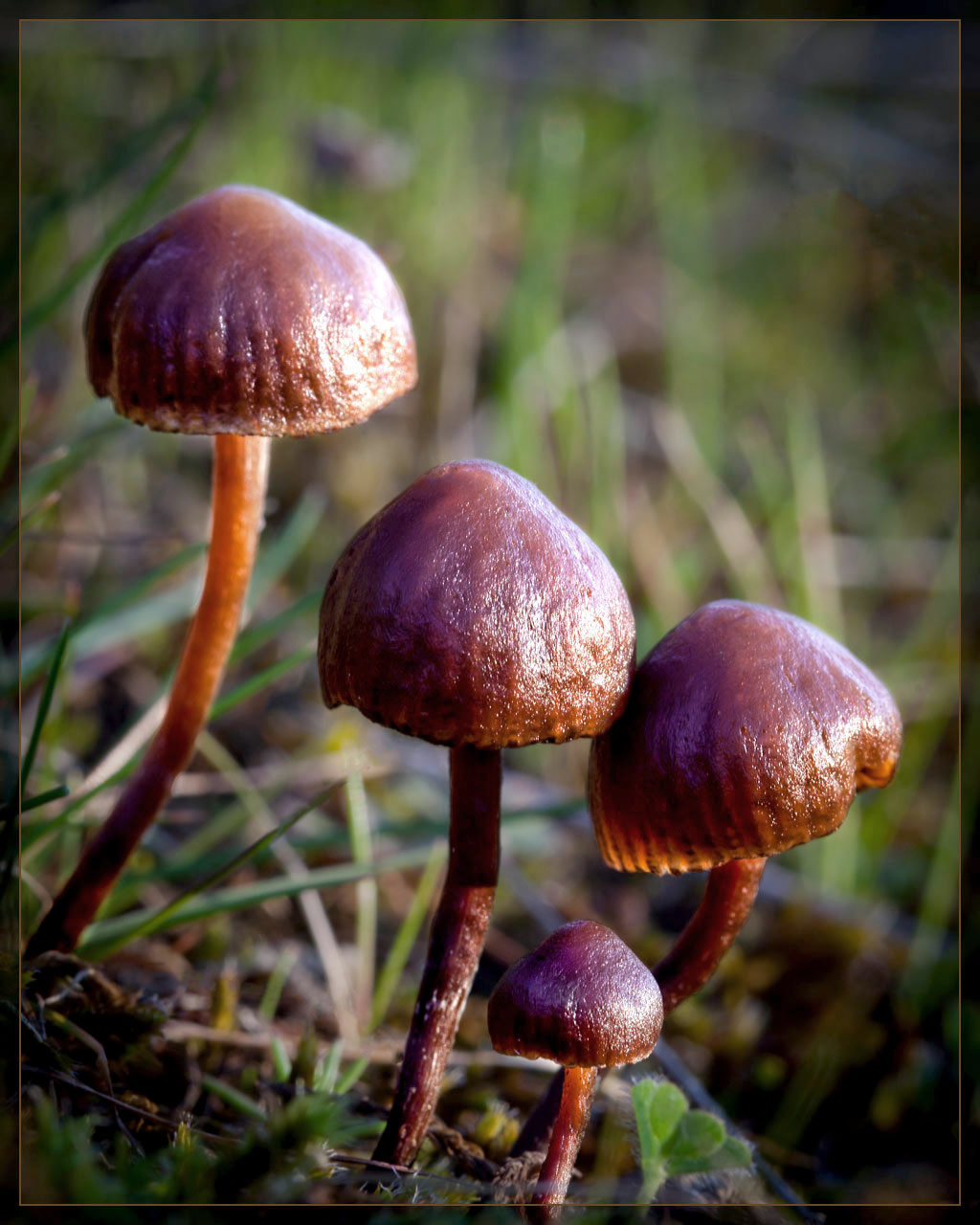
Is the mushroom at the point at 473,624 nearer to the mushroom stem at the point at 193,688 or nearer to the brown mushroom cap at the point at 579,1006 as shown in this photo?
the brown mushroom cap at the point at 579,1006

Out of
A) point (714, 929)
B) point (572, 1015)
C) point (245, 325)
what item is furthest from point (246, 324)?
point (714, 929)

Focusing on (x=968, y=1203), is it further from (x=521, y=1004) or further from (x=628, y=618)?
(x=628, y=618)

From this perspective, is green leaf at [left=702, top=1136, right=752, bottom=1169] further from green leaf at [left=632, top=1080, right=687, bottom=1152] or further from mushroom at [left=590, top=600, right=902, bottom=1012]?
mushroom at [left=590, top=600, right=902, bottom=1012]

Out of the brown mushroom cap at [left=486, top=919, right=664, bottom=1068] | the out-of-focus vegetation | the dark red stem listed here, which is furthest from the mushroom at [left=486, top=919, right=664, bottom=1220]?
the dark red stem

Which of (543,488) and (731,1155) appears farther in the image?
(543,488)

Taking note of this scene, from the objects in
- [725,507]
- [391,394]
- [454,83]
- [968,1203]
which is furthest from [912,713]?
[454,83]

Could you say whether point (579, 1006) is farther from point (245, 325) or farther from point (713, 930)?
point (245, 325)
